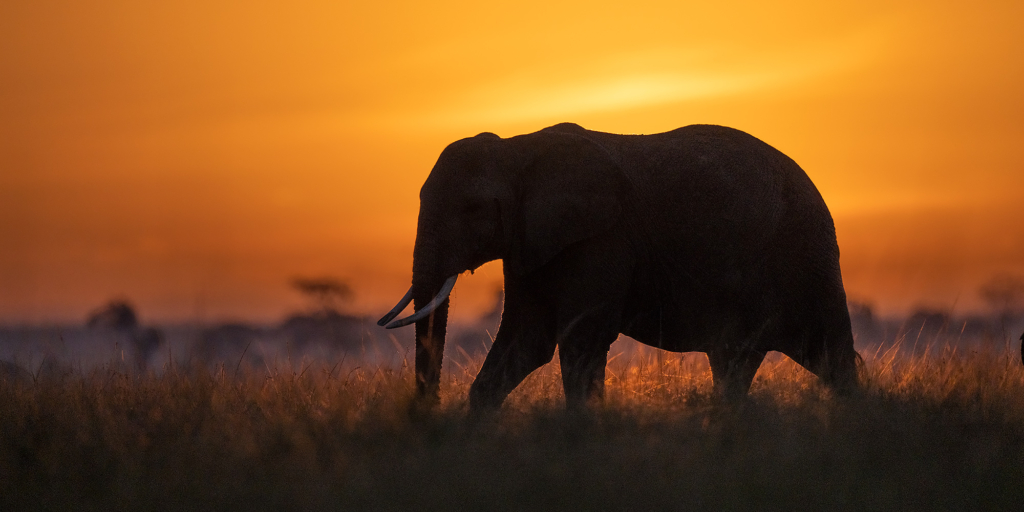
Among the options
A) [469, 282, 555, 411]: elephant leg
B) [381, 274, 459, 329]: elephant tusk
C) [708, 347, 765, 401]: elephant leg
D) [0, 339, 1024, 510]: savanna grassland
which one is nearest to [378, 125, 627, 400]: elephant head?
[381, 274, 459, 329]: elephant tusk

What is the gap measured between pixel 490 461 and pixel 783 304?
428 cm

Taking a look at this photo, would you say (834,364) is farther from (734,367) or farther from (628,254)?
(628,254)

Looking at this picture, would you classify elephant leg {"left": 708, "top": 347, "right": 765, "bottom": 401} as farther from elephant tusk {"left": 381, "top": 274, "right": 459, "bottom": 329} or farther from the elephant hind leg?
elephant tusk {"left": 381, "top": 274, "right": 459, "bottom": 329}

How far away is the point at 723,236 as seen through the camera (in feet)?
30.9

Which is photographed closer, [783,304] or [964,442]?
[964,442]

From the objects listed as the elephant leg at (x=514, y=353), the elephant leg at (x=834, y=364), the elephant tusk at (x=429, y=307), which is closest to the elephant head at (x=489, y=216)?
the elephant tusk at (x=429, y=307)

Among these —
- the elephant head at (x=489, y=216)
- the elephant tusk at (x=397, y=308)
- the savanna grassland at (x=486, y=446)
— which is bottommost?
the savanna grassland at (x=486, y=446)

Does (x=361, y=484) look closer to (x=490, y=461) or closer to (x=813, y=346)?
(x=490, y=461)

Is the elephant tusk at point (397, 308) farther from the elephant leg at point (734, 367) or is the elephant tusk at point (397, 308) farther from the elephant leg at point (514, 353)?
the elephant leg at point (734, 367)

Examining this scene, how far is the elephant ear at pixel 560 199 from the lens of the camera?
8.79 metres

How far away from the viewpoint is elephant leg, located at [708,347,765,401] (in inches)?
382

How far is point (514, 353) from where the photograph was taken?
919 cm

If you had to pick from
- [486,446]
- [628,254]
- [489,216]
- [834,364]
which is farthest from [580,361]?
[834,364]

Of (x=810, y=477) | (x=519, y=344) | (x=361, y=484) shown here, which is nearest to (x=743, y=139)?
(x=519, y=344)
